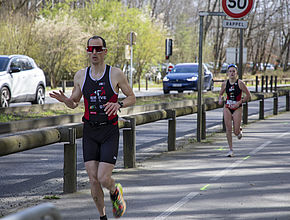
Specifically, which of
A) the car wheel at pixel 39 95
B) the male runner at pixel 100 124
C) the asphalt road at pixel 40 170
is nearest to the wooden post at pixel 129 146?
the asphalt road at pixel 40 170

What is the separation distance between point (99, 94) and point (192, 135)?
8.47m

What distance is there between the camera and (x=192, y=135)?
13562 millimetres

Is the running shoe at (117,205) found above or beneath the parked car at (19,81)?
beneath

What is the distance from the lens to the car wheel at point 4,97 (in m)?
17.6

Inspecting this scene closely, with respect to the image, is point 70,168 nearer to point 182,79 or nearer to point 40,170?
point 40,170

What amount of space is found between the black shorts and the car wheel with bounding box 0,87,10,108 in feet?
41.8

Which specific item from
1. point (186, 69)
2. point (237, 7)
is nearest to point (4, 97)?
point (237, 7)

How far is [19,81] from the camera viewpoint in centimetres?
1845

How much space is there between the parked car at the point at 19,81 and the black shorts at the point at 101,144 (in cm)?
1268

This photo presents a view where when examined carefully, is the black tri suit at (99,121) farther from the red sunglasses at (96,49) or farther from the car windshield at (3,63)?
the car windshield at (3,63)

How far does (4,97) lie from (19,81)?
89cm

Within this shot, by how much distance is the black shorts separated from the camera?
5285 mm

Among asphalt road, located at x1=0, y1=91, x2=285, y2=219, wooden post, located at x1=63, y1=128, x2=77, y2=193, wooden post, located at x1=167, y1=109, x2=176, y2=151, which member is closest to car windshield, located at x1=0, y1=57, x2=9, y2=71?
asphalt road, located at x1=0, y1=91, x2=285, y2=219

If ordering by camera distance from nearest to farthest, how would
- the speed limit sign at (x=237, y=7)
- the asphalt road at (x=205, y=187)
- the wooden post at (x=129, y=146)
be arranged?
1. the asphalt road at (x=205, y=187)
2. the wooden post at (x=129, y=146)
3. the speed limit sign at (x=237, y=7)
